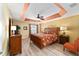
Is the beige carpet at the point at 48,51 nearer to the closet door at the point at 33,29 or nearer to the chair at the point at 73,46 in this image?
the chair at the point at 73,46

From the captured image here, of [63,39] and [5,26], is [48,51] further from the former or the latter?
[5,26]

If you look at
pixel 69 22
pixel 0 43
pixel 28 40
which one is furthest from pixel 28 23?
pixel 69 22

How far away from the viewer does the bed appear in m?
2.58

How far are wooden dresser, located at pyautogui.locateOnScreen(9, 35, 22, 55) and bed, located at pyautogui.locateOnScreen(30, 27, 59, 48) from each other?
0.30 meters

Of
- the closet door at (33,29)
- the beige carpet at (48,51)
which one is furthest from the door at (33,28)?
the beige carpet at (48,51)

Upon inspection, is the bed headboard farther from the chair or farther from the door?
the chair

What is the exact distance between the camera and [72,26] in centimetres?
253

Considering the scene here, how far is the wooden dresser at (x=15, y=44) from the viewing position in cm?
257

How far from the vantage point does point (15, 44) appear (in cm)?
260

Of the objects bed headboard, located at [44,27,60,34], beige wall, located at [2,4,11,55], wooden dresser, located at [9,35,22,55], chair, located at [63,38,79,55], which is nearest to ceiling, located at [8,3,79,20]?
beige wall, located at [2,4,11,55]

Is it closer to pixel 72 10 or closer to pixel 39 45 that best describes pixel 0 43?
pixel 39 45

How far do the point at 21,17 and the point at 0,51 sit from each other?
2.80ft

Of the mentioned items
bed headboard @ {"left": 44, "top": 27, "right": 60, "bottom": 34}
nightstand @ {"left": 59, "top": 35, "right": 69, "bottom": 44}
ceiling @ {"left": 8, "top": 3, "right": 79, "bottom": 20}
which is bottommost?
nightstand @ {"left": 59, "top": 35, "right": 69, "bottom": 44}

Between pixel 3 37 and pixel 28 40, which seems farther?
pixel 28 40
